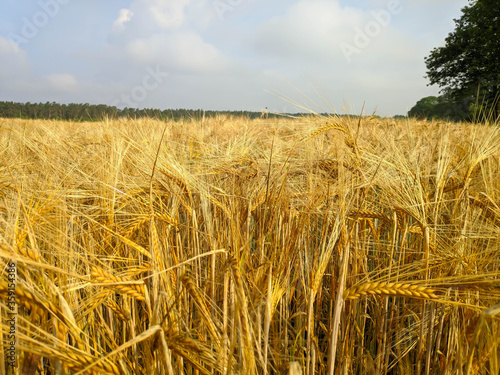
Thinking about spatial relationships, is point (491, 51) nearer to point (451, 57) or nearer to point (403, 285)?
point (451, 57)

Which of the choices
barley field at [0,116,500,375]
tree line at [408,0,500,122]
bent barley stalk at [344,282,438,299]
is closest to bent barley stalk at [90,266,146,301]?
barley field at [0,116,500,375]

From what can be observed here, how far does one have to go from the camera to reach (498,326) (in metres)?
Answer: 0.75

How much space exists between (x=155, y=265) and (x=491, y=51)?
1988cm

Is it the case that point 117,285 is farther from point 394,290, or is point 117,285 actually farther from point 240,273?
point 394,290

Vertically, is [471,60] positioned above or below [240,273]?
above

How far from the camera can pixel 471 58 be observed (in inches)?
640

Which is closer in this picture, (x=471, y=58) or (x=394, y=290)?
(x=394, y=290)

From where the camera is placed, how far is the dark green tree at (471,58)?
50.4 ft

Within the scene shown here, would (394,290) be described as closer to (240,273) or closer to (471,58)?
(240,273)

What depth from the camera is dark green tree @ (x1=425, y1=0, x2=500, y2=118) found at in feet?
50.4

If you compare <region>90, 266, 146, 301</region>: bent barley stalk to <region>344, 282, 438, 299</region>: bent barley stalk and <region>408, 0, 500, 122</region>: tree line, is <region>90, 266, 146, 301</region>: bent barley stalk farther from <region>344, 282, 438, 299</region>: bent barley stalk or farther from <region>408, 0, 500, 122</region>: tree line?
<region>408, 0, 500, 122</region>: tree line

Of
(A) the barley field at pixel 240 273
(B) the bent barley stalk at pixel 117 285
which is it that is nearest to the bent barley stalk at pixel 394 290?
(A) the barley field at pixel 240 273

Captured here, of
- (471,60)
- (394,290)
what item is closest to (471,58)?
(471,60)

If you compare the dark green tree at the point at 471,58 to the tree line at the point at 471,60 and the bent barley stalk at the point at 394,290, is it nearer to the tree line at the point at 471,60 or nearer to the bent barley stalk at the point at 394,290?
the tree line at the point at 471,60
